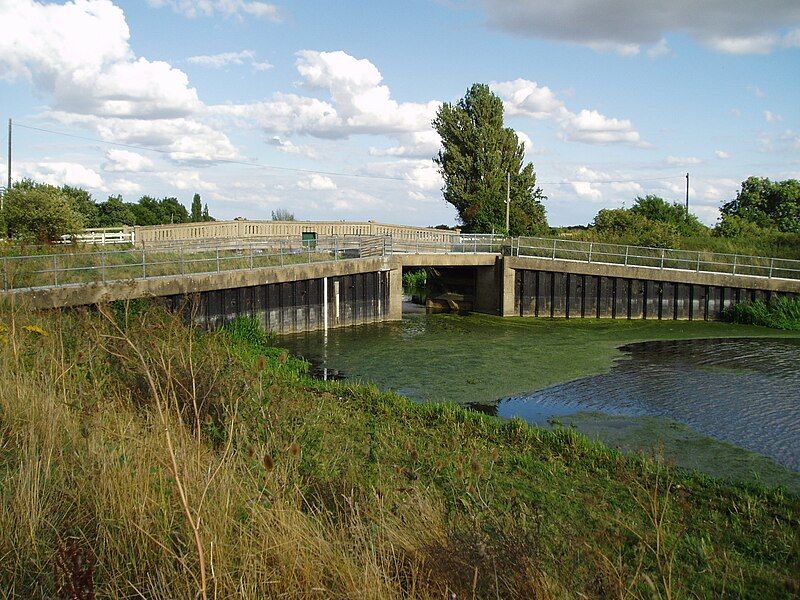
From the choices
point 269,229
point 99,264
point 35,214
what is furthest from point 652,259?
point 35,214

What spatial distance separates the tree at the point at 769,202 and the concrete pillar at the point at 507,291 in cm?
3377

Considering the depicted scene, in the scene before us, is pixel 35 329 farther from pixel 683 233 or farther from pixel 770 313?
pixel 683 233

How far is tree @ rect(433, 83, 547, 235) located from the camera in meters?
61.9

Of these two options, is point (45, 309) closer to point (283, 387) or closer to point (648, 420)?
point (283, 387)

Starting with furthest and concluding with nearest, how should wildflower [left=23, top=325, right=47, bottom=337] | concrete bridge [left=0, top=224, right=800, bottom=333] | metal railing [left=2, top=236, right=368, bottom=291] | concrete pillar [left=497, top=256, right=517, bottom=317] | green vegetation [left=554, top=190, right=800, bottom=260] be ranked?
1. green vegetation [left=554, top=190, right=800, bottom=260]
2. concrete pillar [left=497, top=256, right=517, bottom=317]
3. concrete bridge [left=0, top=224, right=800, bottom=333]
4. metal railing [left=2, top=236, right=368, bottom=291]
5. wildflower [left=23, top=325, right=47, bottom=337]

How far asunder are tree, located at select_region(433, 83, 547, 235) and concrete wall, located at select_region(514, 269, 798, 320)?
29.3 m

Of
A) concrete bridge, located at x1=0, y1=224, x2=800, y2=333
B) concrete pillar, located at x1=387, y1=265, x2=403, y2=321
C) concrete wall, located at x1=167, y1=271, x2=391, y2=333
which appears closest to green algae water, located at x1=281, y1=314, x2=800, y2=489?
concrete pillar, located at x1=387, y1=265, x2=403, y2=321

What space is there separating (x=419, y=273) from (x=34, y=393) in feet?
130

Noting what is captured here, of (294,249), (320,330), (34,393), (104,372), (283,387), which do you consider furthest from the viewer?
(294,249)

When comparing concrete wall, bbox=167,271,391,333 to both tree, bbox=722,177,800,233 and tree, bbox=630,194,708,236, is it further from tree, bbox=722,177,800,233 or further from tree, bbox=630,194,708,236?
tree, bbox=722,177,800,233

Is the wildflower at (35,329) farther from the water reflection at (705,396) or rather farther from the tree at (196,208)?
the tree at (196,208)

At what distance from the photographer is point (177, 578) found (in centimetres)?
465

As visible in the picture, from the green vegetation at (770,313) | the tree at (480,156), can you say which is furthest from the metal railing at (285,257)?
the tree at (480,156)

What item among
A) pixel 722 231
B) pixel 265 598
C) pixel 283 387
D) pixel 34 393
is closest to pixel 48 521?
pixel 265 598
